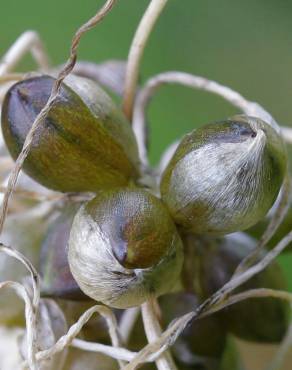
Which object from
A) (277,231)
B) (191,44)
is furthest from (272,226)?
(191,44)

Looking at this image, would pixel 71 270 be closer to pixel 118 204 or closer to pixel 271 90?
pixel 118 204

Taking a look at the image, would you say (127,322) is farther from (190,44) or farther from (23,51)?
(190,44)

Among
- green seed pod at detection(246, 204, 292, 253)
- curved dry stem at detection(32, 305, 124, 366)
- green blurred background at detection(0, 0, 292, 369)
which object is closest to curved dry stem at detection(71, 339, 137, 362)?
curved dry stem at detection(32, 305, 124, 366)

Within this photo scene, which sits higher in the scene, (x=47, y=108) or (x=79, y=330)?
(x=47, y=108)

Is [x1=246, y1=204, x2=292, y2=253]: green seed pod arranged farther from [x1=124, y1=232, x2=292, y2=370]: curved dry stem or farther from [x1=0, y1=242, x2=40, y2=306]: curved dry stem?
[x1=0, y1=242, x2=40, y2=306]: curved dry stem

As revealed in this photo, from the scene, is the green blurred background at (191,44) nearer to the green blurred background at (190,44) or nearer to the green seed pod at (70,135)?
the green blurred background at (190,44)

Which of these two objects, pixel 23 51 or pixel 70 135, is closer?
pixel 70 135

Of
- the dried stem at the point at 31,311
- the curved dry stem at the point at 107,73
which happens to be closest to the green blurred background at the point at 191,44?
the curved dry stem at the point at 107,73

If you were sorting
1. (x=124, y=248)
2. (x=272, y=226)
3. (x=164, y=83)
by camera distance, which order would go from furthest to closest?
1. (x=164, y=83)
2. (x=272, y=226)
3. (x=124, y=248)
